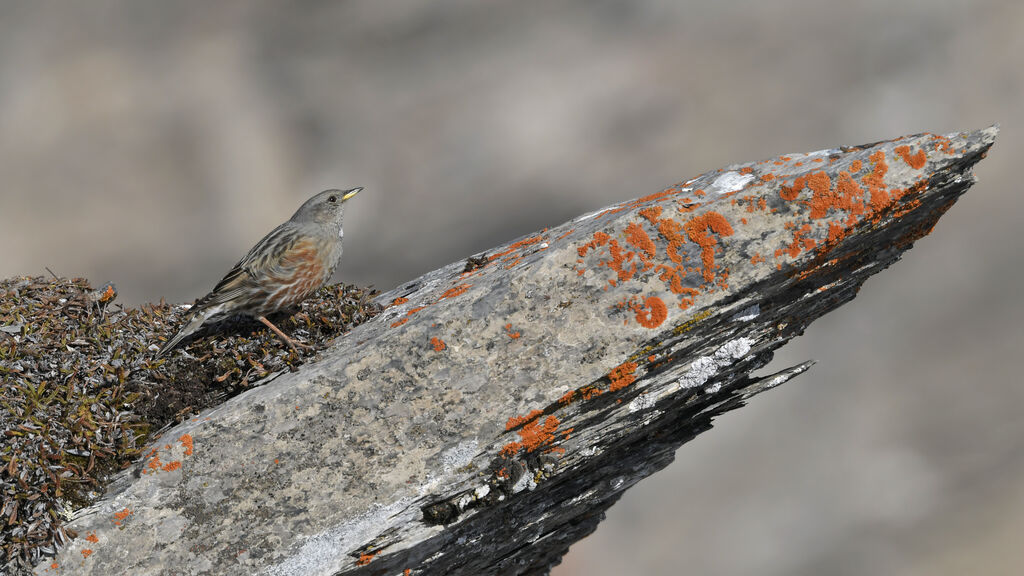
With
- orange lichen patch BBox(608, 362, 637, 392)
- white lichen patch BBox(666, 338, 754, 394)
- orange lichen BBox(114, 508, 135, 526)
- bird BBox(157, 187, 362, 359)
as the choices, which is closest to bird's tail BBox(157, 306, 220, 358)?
bird BBox(157, 187, 362, 359)

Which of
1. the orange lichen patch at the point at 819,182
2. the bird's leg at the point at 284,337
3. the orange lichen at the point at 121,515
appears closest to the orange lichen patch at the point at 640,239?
the orange lichen patch at the point at 819,182

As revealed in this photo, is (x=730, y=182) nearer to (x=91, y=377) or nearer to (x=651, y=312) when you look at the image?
(x=651, y=312)

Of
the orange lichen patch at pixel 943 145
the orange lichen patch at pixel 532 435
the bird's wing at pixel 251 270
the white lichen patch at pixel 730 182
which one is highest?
the bird's wing at pixel 251 270

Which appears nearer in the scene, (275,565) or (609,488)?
(275,565)

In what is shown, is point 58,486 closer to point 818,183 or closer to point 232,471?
point 232,471

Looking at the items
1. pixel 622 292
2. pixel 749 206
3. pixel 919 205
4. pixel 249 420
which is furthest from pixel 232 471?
pixel 919 205

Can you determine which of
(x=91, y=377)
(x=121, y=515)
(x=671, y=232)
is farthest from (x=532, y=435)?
(x=91, y=377)

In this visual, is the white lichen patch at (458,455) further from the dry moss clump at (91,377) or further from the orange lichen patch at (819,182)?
→ the orange lichen patch at (819,182)
